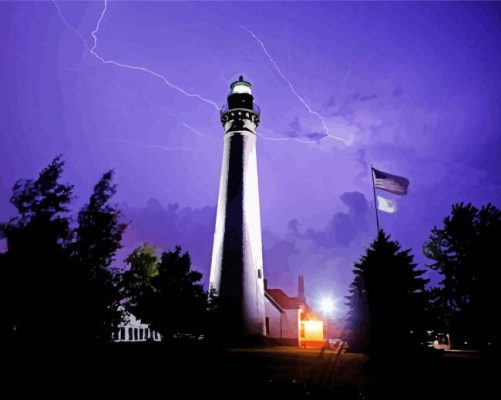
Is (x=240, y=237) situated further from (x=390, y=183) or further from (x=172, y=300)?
(x=390, y=183)

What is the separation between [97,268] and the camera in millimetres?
19156

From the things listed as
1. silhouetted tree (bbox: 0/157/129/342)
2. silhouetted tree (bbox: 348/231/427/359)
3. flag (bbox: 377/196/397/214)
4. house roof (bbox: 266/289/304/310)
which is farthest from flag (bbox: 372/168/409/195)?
house roof (bbox: 266/289/304/310)

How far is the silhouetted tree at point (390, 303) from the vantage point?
19.0 meters

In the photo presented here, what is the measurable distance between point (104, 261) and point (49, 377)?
9050 millimetres

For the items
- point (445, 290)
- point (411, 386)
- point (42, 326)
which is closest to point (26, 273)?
point (42, 326)

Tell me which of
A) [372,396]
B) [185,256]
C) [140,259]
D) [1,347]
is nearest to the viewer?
[372,396]

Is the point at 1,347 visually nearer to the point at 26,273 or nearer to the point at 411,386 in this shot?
the point at 26,273

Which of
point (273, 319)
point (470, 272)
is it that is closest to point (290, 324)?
point (273, 319)

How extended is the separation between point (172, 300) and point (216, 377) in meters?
11.5

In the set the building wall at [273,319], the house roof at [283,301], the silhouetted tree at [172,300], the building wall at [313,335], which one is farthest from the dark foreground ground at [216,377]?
the house roof at [283,301]

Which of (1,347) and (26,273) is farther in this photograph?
(26,273)

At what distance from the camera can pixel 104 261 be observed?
19844 millimetres

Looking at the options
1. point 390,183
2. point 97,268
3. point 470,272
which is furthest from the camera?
point 470,272

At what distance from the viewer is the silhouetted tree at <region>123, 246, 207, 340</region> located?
22469mm
